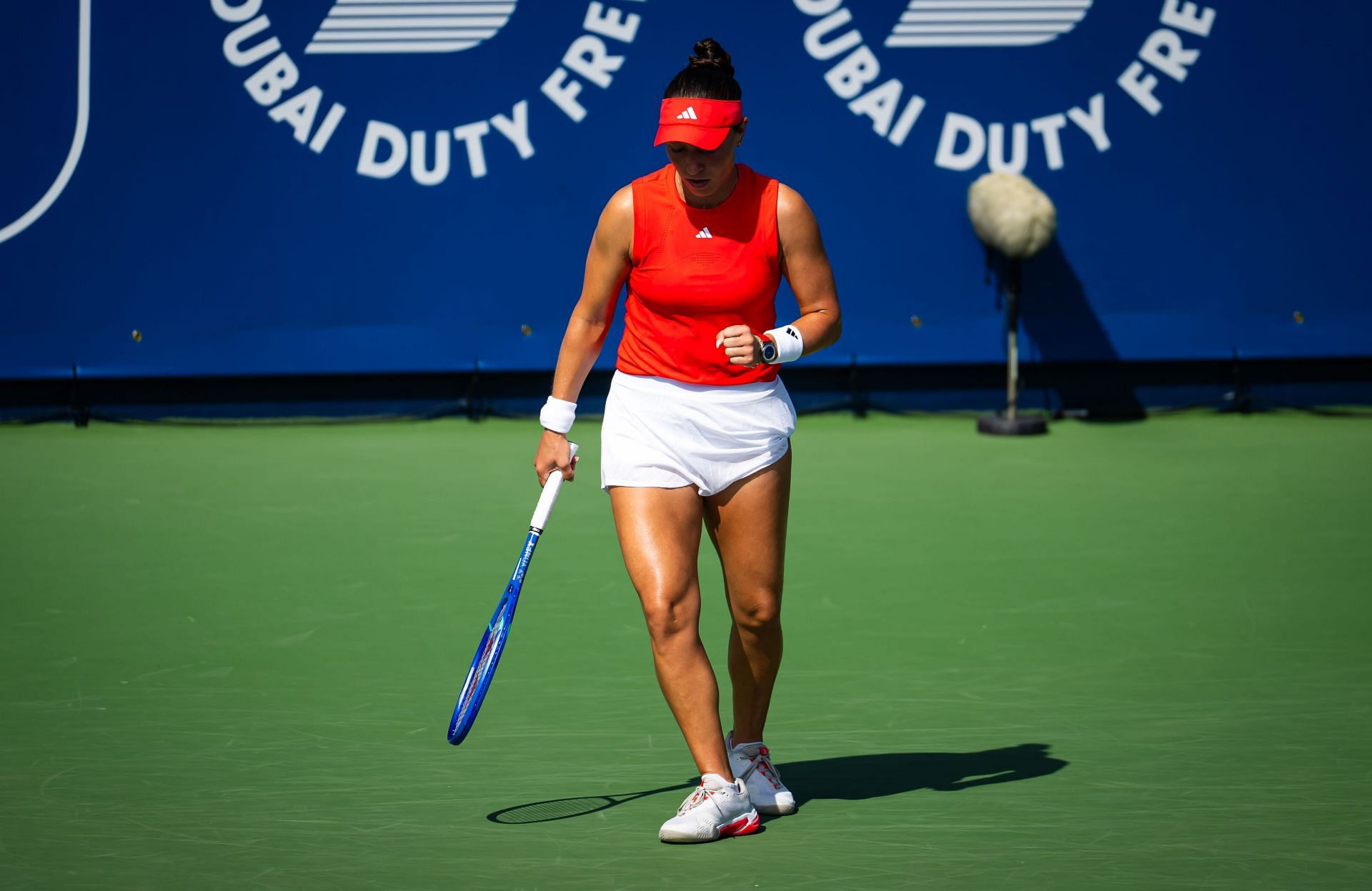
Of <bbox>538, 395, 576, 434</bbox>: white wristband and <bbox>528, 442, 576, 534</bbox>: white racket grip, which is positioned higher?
<bbox>538, 395, 576, 434</bbox>: white wristband

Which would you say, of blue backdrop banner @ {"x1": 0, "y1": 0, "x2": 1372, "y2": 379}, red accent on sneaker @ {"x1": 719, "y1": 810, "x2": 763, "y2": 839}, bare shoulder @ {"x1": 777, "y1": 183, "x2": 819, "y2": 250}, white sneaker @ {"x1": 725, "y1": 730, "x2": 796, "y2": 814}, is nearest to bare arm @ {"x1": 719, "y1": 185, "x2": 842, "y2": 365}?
bare shoulder @ {"x1": 777, "y1": 183, "x2": 819, "y2": 250}

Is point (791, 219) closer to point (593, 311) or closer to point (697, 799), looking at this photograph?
point (593, 311)

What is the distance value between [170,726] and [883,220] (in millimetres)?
7459

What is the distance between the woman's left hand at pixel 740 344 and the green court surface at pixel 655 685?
1.09m

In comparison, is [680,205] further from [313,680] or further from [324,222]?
[324,222]

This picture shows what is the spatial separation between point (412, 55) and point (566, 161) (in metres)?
1.20

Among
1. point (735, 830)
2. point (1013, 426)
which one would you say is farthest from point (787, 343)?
point (1013, 426)

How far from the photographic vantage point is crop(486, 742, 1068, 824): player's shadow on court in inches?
164

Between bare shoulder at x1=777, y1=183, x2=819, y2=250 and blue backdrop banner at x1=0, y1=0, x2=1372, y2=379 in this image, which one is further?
blue backdrop banner at x1=0, y1=0, x2=1372, y2=379

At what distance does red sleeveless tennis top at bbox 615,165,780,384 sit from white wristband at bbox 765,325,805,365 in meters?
0.07

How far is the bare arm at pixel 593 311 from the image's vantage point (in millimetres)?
4133

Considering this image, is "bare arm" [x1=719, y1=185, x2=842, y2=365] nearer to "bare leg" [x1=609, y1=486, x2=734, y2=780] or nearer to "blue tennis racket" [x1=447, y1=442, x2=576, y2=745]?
"bare leg" [x1=609, y1=486, x2=734, y2=780]

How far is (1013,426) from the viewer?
431 inches

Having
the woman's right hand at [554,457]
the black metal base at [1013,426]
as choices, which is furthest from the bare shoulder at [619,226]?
the black metal base at [1013,426]
